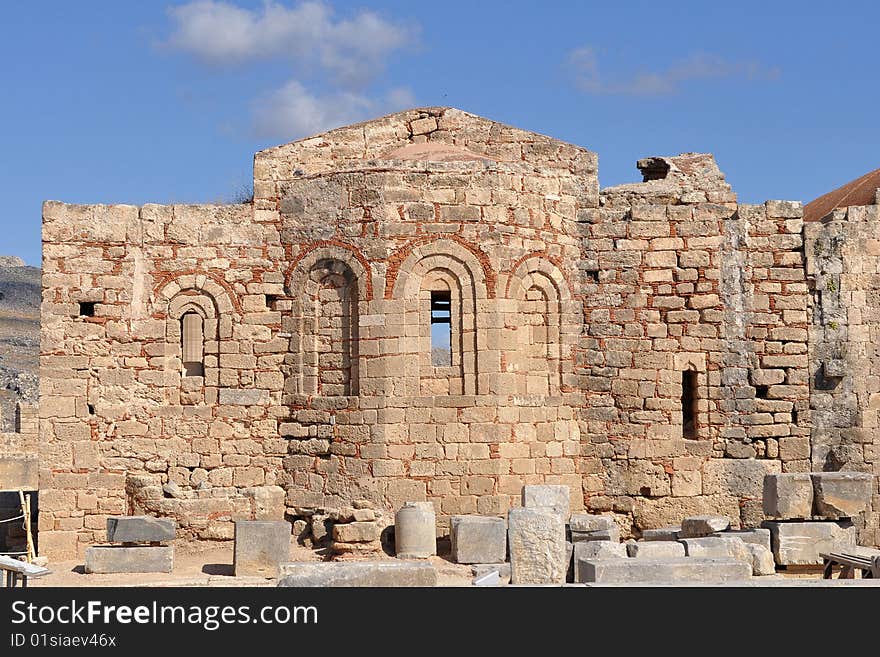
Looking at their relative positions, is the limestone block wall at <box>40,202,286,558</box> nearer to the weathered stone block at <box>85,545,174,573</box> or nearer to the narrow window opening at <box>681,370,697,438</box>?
the weathered stone block at <box>85,545,174,573</box>

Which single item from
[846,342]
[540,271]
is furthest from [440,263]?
[846,342]

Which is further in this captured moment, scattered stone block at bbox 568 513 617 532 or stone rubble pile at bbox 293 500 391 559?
stone rubble pile at bbox 293 500 391 559

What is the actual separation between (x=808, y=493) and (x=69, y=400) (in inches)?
382

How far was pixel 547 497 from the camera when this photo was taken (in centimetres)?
1522

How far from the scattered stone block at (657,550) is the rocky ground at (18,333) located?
2249cm

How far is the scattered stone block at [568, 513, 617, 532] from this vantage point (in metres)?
14.8

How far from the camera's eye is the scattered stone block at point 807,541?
535 inches

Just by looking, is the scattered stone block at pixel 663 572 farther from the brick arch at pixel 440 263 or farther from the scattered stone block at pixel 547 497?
the brick arch at pixel 440 263

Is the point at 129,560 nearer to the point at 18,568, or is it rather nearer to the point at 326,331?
the point at 18,568

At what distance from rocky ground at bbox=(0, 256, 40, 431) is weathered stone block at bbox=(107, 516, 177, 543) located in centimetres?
1792

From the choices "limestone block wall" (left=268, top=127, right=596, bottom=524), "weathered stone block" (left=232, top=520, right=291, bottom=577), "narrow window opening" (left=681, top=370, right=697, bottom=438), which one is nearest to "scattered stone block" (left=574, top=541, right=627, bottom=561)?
"limestone block wall" (left=268, top=127, right=596, bottom=524)

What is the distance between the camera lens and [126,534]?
1473 centimetres
